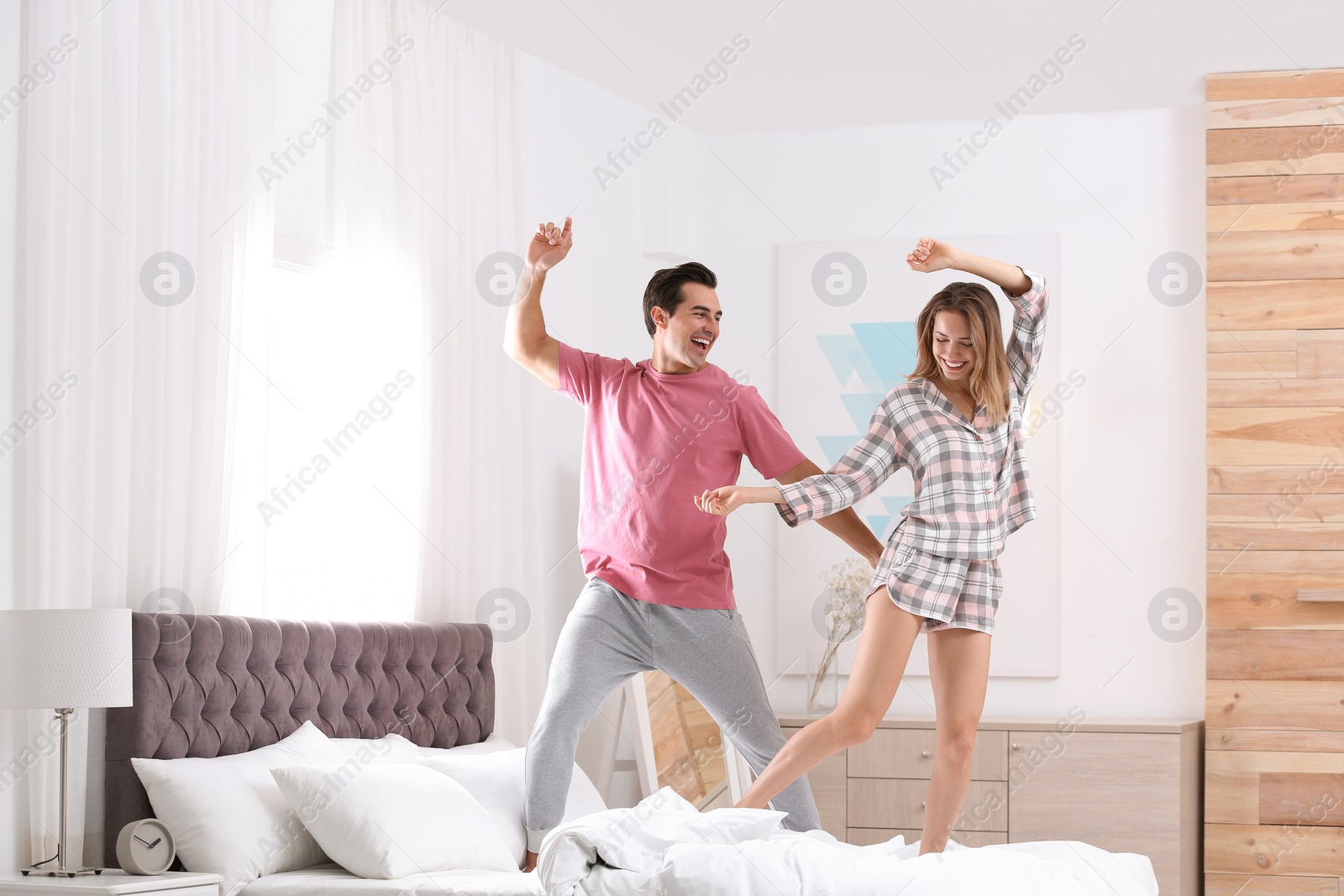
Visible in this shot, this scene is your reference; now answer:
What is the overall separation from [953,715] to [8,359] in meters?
2.17

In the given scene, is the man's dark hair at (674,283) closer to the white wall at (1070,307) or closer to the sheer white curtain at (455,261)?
the sheer white curtain at (455,261)

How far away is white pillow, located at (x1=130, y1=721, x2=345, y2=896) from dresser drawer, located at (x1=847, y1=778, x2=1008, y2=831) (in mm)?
2204

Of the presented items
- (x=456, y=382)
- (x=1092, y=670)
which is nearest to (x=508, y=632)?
(x=456, y=382)

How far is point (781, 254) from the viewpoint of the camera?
5.50m

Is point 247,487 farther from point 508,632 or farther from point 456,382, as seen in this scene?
point 508,632

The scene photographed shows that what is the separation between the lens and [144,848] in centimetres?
283

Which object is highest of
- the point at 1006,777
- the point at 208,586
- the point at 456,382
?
the point at 456,382

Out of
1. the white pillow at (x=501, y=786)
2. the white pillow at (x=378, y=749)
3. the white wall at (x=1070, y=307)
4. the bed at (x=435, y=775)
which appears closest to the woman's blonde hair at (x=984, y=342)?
the bed at (x=435, y=775)

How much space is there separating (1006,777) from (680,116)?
2.88 metres

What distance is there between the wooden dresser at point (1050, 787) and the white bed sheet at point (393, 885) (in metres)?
2.08

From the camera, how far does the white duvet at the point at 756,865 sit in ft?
7.18

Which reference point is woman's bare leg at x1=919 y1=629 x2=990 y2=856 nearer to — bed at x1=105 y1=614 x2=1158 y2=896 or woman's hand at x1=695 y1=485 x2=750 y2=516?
bed at x1=105 y1=614 x2=1158 y2=896

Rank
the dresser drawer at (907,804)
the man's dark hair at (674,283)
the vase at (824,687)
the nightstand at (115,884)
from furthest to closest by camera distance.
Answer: the vase at (824,687)
the dresser drawer at (907,804)
the man's dark hair at (674,283)
the nightstand at (115,884)

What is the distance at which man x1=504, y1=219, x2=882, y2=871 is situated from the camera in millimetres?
2992
